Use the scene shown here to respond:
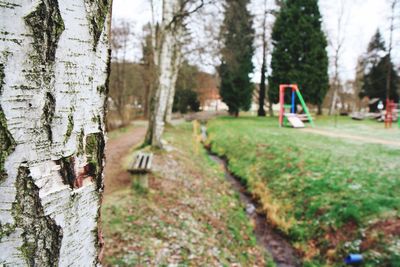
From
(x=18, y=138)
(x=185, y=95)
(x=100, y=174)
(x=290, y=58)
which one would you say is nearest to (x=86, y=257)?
(x=100, y=174)

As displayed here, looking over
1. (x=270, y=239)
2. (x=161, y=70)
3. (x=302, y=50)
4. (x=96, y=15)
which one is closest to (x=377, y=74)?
(x=302, y=50)

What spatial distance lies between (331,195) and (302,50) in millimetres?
Result: 20070

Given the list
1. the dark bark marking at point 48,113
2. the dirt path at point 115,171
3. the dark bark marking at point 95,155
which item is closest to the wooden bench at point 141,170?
the dirt path at point 115,171

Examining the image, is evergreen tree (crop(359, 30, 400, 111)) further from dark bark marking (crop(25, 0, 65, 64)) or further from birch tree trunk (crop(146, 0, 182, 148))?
dark bark marking (crop(25, 0, 65, 64))

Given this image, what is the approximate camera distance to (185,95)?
34.4 m

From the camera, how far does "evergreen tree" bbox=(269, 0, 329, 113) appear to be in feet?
78.3

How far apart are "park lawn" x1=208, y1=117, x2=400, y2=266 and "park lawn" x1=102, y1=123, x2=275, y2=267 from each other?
0.88 metres

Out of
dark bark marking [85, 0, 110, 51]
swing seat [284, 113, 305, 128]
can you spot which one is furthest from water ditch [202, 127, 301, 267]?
swing seat [284, 113, 305, 128]

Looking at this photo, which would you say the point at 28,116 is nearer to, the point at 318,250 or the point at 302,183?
the point at 318,250

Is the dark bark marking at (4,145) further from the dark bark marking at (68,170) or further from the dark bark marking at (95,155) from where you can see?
the dark bark marking at (95,155)

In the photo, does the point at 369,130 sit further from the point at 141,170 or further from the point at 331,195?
the point at 141,170

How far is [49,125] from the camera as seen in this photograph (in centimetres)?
79

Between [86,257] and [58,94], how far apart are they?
506mm

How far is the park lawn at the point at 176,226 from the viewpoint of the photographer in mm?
4191
